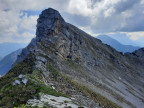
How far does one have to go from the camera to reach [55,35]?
78.9 m

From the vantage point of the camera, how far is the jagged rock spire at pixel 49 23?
3189 inches

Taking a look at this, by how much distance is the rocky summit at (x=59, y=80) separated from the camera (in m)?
21.1

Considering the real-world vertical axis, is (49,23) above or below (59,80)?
above

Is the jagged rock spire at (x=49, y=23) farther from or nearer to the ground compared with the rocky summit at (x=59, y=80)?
farther from the ground

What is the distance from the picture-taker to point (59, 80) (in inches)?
1570

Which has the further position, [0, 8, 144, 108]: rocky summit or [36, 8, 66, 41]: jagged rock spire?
[36, 8, 66, 41]: jagged rock spire

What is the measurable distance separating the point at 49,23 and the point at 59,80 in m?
55.0

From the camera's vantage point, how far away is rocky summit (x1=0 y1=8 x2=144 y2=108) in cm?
2109

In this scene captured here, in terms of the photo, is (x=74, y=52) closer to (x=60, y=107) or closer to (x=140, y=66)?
(x=60, y=107)

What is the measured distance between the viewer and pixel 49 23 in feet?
287

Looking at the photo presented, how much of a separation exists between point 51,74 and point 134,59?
147723 millimetres

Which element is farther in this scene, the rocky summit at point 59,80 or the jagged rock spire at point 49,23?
the jagged rock spire at point 49,23

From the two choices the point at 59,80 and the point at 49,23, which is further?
the point at 49,23

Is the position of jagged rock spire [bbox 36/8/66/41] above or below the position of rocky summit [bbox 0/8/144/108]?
above
